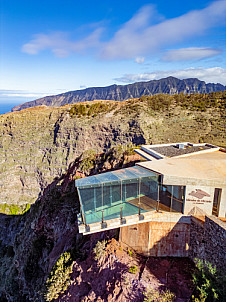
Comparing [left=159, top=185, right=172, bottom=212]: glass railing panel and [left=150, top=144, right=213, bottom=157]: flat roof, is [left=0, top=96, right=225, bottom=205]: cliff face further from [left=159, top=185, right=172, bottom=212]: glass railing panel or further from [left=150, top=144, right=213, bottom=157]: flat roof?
[left=159, top=185, right=172, bottom=212]: glass railing panel

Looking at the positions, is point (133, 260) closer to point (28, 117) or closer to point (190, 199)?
point (190, 199)

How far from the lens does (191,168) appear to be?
29.5ft

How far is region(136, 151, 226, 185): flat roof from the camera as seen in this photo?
26.1ft

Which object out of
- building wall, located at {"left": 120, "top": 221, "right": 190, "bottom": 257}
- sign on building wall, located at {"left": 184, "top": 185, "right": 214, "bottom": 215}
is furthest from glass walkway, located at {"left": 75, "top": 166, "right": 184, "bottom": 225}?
building wall, located at {"left": 120, "top": 221, "right": 190, "bottom": 257}

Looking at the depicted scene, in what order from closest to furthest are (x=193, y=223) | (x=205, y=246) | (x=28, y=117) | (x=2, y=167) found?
(x=205, y=246) < (x=193, y=223) < (x=2, y=167) < (x=28, y=117)

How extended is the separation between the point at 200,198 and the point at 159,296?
376 centimetres

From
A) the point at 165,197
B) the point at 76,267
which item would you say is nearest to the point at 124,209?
the point at 165,197

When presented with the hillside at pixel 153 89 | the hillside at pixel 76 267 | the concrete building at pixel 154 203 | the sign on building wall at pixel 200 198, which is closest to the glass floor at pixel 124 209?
the concrete building at pixel 154 203

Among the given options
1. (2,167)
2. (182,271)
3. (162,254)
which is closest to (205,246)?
(182,271)

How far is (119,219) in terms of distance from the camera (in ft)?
25.5

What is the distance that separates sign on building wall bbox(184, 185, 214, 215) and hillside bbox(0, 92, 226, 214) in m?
17.6

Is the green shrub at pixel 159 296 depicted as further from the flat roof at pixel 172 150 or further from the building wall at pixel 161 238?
the flat roof at pixel 172 150

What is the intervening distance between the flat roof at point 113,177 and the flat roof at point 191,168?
503 millimetres

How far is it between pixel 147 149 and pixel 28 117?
29.1 m
